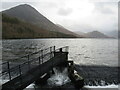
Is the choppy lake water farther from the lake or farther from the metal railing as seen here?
the metal railing

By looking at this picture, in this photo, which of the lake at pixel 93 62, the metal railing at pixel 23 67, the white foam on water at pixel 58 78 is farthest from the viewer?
the lake at pixel 93 62

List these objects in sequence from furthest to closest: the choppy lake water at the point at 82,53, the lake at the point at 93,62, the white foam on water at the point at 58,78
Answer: the choppy lake water at the point at 82,53 < the lake at the point at 93,62 < the white foam on water at the point at 58,78

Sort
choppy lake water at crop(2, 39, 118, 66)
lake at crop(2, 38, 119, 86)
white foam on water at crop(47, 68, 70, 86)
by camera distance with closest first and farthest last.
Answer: white foam on water at crop(47, 68, 70, 86) → lake at crop(2, 38, 119, 86) → choppy lake water at crop(2, 39, 118, 66)

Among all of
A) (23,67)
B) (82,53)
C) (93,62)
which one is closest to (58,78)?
(23,67)

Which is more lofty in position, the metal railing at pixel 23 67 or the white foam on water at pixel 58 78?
the metal railing at pixel 23 67

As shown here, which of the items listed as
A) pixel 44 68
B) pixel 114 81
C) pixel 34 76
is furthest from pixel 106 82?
pixel 34 76

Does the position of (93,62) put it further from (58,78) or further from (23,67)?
(23,67)

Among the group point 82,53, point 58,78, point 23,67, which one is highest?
point 23,67

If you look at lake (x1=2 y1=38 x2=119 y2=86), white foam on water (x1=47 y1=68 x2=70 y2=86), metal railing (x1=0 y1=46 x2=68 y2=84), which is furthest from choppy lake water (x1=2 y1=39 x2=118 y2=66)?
metal railing (x1=0 y1=46 x2=68 y2=84)

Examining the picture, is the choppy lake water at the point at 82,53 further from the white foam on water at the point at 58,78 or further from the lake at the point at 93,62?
the white foam on water at the point at 58,78

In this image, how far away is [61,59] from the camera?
19.6 m

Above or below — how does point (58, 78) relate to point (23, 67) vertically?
below

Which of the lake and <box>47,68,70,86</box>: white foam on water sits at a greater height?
<box>47,68,70,86</box>: white foam on water

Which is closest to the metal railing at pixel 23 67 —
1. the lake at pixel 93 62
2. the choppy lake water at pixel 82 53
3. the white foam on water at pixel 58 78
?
the white foam on water at pixel 58 78
